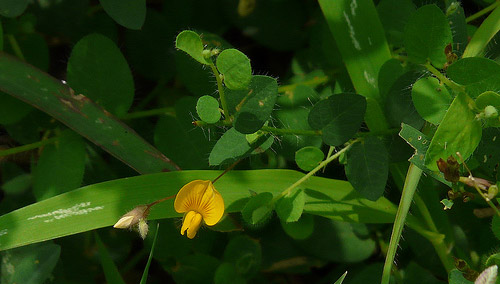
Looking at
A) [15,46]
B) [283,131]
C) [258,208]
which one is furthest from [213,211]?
[15,46]

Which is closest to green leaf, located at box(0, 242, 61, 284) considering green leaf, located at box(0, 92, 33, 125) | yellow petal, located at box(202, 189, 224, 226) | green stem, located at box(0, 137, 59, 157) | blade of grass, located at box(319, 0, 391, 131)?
green stem, located at box(0, 137, 59, 157)

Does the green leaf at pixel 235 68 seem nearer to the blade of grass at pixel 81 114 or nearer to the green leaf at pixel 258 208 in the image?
the green leaf at pixel 258 208

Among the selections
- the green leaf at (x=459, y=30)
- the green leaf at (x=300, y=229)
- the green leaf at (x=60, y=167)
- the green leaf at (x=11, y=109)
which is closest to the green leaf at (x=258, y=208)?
the green leaf at (x=300, y=229)

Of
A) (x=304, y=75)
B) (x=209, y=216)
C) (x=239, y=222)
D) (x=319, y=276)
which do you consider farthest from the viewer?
(x=319, y=276)

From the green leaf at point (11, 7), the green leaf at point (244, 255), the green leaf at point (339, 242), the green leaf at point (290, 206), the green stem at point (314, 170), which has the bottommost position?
the green leaf at point (339, 242)

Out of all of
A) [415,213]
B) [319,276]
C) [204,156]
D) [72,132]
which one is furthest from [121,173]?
[415,213]

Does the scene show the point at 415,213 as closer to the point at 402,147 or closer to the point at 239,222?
the point at 402,147
